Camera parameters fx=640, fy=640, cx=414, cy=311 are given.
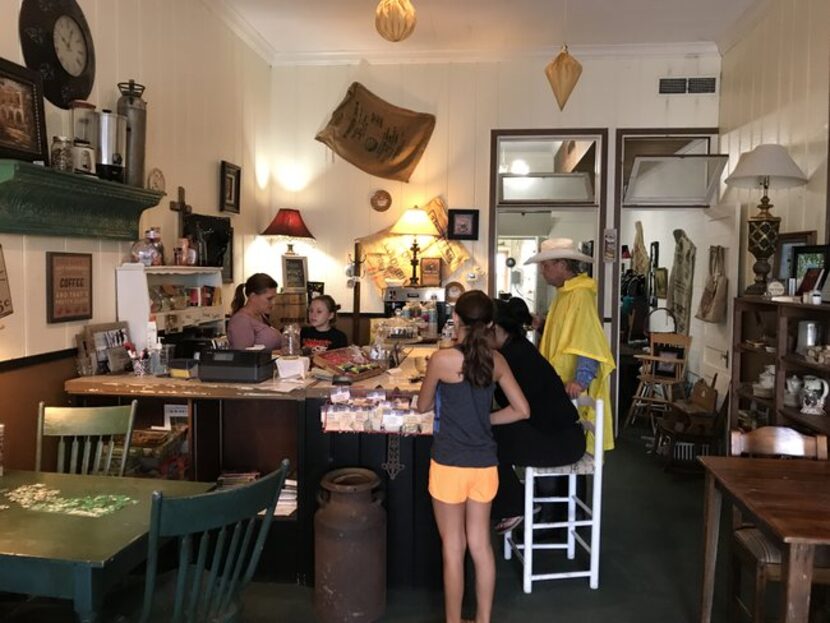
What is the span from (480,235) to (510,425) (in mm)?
3228

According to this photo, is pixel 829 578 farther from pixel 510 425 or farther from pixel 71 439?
pixel 71 439

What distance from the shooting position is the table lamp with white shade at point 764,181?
381 centimetres

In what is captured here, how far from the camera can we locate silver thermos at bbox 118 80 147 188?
330 cm

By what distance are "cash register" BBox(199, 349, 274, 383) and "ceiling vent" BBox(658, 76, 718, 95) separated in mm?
4478

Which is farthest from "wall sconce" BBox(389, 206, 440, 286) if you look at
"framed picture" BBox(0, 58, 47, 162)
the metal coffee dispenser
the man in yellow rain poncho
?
"framed picture" BBox(0, 58, 47, 162)

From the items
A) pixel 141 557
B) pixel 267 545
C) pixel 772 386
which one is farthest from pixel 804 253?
pixel 141 557

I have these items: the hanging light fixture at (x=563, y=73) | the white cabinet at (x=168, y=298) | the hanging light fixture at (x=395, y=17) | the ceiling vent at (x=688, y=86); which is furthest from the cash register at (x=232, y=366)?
the ceiling vent at (x=688, y=86)

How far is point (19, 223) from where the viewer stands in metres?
2.69

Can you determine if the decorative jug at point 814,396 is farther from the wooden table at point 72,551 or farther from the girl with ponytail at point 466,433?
the wooden table at point 72,551

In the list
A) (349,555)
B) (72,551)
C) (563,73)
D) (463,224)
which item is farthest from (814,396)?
(72,551)

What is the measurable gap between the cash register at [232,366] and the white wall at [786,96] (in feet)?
10.7

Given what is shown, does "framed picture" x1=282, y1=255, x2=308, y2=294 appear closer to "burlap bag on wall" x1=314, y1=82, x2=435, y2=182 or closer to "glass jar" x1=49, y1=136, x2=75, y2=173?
"burlap bag on wall" x1=314, y1=82, x2=435, y2=182

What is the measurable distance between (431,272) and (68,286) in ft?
11.0

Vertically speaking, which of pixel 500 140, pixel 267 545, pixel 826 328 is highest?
pixel 500 140
